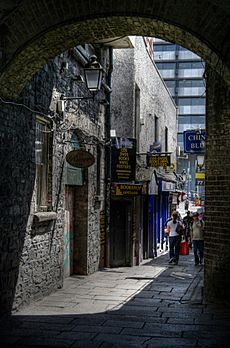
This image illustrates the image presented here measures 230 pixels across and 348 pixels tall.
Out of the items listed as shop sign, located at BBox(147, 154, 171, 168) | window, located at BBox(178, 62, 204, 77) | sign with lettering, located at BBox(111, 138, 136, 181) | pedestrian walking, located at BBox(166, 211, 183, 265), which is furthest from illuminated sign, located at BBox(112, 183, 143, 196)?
window, located at BBox(178, 62, 204, 77)

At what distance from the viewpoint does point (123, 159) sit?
1652 centimetres

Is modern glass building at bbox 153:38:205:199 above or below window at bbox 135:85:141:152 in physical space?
above

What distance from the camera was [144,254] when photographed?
20.4 m

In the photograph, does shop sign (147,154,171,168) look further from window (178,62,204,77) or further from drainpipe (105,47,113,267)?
window (178,62,204,77)

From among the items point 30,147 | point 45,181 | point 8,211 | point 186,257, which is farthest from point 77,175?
point 186,257

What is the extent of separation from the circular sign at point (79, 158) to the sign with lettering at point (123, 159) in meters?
5.15

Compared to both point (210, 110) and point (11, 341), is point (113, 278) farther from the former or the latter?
point (11, 341)

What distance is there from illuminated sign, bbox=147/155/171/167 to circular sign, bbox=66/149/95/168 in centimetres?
705

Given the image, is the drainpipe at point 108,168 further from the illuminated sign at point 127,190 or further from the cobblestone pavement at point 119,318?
the cobblestone pavement at point 119,318

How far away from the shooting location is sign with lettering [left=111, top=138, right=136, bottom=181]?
16.5m

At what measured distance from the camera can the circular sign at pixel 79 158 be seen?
37.0 feet

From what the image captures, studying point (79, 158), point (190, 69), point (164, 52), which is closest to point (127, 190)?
point (79, 158)

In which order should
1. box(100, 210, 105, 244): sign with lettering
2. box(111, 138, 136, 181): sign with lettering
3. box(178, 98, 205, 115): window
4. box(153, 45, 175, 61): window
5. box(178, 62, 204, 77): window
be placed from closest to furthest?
box(100, 210, 105, 244): sign with lettering → box(111, 138, 136, 181): sign with lettering → box(153, 45, 175, 61): window → box(178, 62, 204, 77): window → box(178, 98, 205, 115): window

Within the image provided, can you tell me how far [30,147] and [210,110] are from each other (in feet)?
11.8
